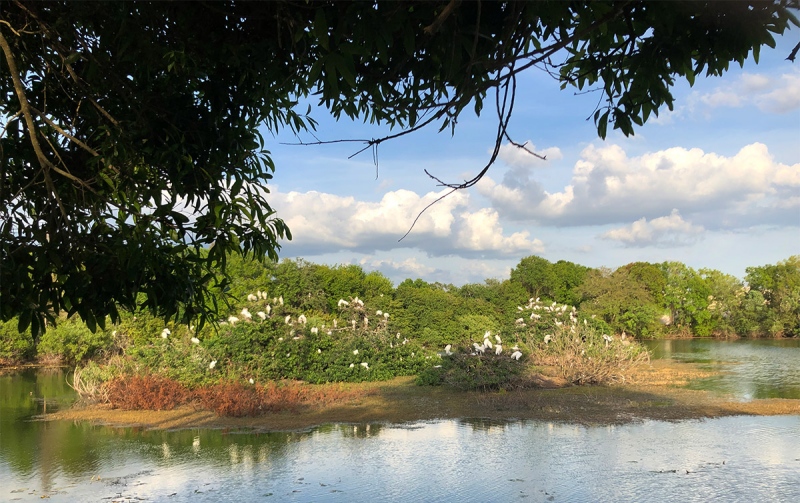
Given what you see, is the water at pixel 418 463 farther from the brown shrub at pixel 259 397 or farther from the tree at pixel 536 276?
the tree at pixel 536 276

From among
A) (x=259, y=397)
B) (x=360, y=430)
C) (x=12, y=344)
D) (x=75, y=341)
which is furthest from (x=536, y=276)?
(x=360, y=430)

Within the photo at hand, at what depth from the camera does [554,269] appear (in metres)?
33.8

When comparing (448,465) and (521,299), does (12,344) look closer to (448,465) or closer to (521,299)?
(448,465)

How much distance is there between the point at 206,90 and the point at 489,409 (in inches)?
314

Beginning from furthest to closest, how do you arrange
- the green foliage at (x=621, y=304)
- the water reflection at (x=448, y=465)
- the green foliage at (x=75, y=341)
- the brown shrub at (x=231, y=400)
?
the green foliage at (x=621, y=304) < the green foliage at (x=75, y=341) < the brown shrub at (x=231, y=400) < the water reflection at (x=448, y=465)

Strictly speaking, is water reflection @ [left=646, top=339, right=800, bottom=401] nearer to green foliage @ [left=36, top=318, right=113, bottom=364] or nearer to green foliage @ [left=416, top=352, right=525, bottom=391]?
green foliage @ [left=416, top=352, right=525, bottom=391]

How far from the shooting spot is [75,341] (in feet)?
64.3

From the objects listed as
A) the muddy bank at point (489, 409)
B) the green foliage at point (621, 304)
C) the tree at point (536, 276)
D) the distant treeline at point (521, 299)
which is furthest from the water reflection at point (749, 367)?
the tree at point (536, 276)

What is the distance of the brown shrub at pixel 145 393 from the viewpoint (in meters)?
11.2

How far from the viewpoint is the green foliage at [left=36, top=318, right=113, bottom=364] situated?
19.0 meters

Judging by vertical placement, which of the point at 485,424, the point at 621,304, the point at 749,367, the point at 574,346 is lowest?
the point at 749,367

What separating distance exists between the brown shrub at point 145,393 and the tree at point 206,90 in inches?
304

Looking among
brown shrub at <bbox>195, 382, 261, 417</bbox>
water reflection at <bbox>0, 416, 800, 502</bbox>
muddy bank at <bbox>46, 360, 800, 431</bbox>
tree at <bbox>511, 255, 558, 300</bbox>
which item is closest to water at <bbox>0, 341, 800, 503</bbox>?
water reflection at <bbox>0, 416, 800, 502</bbox>

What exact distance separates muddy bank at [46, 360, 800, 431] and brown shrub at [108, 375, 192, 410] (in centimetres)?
22
